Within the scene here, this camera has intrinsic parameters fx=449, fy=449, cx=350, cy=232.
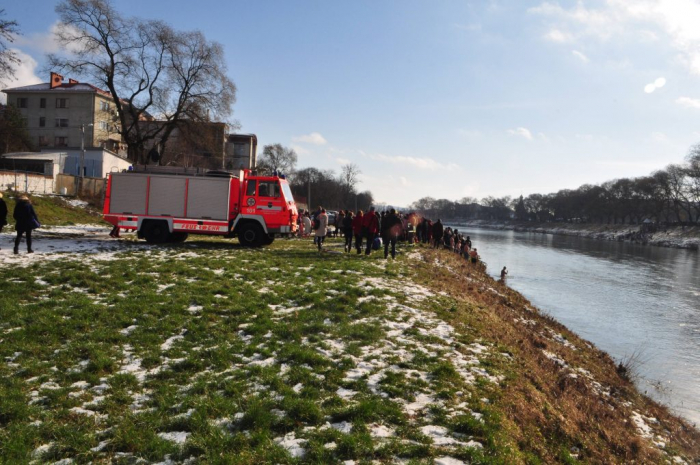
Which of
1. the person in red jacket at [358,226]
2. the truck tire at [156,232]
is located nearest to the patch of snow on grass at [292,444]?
the person in red jacket at [358,226]

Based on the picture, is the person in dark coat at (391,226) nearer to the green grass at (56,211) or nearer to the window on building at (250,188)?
the window on building at (250,188)

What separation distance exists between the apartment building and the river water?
59478 mm

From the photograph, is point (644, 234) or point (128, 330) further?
point (644, 234)

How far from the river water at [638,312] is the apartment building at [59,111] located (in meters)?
59.5

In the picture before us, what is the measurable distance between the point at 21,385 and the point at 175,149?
52.4 metres

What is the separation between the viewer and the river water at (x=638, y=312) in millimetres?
11977

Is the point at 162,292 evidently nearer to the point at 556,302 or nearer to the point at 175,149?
the point at 556,302

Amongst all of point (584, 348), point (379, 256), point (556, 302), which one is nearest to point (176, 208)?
point (379, 256)

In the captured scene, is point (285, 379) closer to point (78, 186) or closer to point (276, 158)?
point (78, 186)

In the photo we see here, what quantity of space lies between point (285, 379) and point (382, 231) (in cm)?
1188

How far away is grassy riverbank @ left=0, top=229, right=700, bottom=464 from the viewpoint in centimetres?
471

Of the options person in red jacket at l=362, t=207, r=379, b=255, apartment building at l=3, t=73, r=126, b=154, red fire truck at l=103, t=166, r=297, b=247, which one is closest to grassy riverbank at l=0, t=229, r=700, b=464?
red fire truck at l=103, t=166, r=297, b=247

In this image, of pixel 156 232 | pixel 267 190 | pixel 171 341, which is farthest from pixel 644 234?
pixel 171 341

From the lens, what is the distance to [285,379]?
20.3ft
